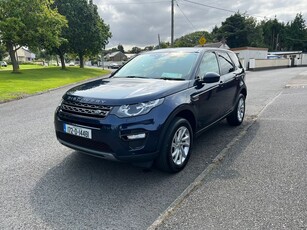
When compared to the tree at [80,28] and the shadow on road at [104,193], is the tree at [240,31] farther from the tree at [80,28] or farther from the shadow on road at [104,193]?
the shadow on road at [104,193]

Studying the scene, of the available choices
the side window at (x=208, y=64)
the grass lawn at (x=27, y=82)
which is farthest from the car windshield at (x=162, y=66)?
the grass lawn at (x=27, y=82)

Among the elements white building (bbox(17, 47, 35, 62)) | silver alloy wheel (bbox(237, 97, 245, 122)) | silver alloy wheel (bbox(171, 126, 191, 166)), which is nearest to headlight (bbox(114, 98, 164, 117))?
silver alloy wheel (bbox(171, 126, 191, 166))

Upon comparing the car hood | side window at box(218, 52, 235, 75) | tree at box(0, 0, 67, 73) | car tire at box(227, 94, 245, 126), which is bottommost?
car tire at box(227, 94, 245, 126)

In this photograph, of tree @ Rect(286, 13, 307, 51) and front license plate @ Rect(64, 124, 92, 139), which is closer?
front license plate @ Rect(64, 124, 92, 139)

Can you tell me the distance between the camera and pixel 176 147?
146 inches

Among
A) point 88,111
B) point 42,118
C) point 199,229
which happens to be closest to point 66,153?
point 88,111

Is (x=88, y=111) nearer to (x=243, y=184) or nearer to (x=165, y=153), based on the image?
(x=165, y=153)

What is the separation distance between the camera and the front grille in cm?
320

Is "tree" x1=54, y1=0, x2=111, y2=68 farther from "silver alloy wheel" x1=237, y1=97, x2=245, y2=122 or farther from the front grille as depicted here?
the front grille

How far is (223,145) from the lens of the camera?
4859 mm

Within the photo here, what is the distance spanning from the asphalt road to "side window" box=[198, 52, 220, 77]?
4.50ft

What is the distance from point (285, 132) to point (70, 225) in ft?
15.4

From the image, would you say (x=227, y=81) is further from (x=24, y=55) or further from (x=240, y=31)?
(x=24, y=55)

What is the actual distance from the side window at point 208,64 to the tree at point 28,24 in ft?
72.1
